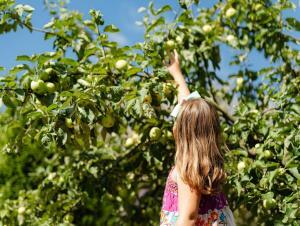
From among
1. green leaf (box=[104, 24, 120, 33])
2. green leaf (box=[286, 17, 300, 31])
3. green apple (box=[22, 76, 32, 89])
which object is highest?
green leaf (box=[286, 17, 300, 31])

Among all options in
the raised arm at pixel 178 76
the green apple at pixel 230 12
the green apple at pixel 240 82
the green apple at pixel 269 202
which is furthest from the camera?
→ the green apple at pixel 240 82

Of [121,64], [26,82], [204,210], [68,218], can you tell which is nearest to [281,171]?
Answer: [204,210]

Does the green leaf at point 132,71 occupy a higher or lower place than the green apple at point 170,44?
lower

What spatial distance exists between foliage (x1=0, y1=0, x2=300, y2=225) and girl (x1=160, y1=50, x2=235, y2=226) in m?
0.32

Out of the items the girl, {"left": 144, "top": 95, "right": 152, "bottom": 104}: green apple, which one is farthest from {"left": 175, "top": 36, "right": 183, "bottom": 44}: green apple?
the girl

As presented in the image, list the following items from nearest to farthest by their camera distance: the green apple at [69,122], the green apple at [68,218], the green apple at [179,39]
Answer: the green apple at [69,122]
the green apple at [179,39]
the green apple at [68,218]

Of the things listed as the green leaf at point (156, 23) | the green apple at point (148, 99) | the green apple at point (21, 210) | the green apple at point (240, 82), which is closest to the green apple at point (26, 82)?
the green apple at point (148, 99)

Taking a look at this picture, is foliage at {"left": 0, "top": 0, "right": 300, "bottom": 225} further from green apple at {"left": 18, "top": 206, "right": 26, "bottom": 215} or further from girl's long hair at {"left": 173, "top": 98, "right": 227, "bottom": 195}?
girl's long hair at {"left": 173, "top": 98, "right": 227, "bottom": 195}

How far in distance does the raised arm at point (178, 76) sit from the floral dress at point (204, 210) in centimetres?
61

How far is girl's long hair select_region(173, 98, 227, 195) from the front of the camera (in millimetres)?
2172

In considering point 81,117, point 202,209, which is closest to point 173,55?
point 81,117

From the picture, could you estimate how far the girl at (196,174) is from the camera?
2102 millimetres

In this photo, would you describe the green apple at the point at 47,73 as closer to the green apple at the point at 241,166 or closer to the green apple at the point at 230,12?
the green apple at the point at 241,166

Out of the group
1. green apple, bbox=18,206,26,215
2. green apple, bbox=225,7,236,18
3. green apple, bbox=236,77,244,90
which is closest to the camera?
green apple, bbox=18,206,26,215
